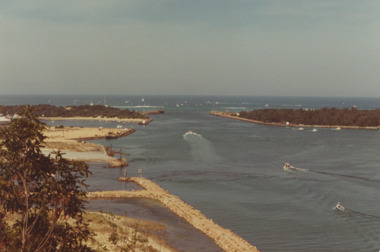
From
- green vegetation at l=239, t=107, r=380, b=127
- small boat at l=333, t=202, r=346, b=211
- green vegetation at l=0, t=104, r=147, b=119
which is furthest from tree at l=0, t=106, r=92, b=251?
green vegetation at l=0, t=104, r=147, b=119

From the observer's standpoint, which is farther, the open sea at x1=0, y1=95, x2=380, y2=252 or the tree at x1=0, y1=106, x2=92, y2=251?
the open sea at x1=0, y1=95, x2=380, y2=252

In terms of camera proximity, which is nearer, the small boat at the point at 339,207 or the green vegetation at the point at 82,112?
the small boat at the point at 339,207

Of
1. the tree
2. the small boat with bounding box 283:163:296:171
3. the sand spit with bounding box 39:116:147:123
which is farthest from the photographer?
the sand spit with bounding box 39:116:147:123

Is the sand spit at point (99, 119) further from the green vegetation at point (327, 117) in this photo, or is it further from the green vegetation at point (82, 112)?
the green vegetation at point (327, 117)

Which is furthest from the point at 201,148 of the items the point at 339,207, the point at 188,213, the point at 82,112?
the point at 82,112

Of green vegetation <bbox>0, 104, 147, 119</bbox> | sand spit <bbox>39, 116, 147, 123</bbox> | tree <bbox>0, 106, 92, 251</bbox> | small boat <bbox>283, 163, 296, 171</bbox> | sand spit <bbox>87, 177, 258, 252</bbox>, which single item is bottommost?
sand spit <bbox>87, 177, 258, 252</bbox>

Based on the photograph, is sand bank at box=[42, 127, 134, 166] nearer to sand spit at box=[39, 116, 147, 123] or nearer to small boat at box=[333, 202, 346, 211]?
small boat at box=[333, 202, 346, 211]

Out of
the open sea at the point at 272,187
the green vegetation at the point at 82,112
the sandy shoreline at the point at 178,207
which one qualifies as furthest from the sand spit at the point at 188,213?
the green vegetation at the point at 82,112
